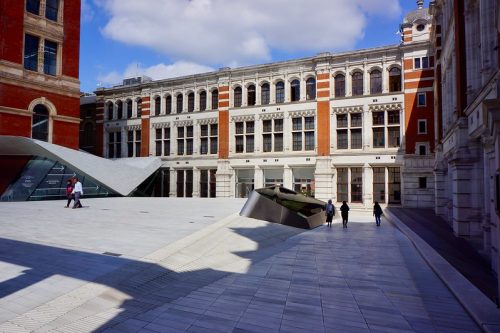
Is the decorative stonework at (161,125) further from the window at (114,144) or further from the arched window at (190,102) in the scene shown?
the window at (114,144)

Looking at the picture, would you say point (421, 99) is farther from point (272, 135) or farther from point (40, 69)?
point (40, 69)

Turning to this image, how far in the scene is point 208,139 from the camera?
39188 millimetres

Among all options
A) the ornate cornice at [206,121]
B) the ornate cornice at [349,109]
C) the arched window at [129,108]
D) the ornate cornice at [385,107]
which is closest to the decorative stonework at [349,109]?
the ornate cornice at [349,109]

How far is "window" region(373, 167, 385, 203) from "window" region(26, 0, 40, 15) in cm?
3276

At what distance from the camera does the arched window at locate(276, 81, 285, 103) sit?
35.9m

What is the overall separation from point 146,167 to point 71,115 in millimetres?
9583

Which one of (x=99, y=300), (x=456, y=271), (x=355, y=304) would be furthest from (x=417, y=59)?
(x=99, y=300)

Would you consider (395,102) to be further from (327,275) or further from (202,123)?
(327,275)

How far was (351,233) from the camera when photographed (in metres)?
15.7

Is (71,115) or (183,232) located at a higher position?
(71,115)

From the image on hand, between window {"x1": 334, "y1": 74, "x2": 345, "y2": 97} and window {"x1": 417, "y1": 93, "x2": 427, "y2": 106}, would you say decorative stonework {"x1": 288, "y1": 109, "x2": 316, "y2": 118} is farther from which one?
window {"x1": 417, "y1": 93, "x2": 427, "y2": 106}

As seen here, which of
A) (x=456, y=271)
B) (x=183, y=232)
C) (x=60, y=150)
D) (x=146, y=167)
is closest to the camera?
(x=456, y=271)

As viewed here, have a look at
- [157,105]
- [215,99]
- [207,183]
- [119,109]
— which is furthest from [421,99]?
[119,109]

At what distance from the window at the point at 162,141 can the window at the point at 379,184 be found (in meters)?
24.2
